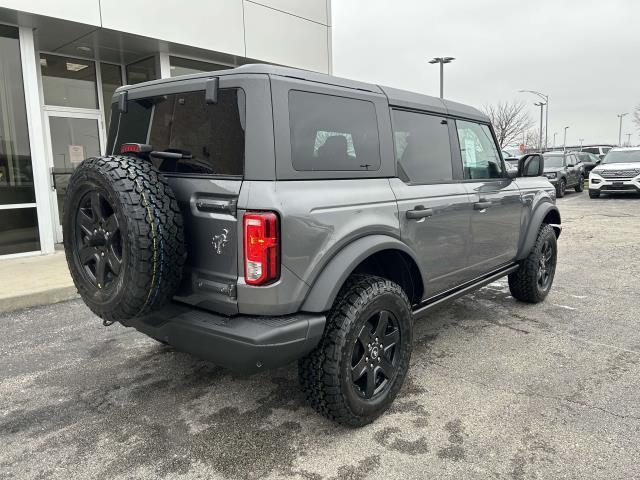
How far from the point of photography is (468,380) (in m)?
3.42

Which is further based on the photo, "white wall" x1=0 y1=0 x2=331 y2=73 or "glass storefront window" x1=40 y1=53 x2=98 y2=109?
"glass storefront window" x1=40 y1=53 x2=98 y2=109

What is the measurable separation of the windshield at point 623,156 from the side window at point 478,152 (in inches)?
592

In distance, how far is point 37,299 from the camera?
17.7ft

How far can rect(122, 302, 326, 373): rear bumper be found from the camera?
237cm

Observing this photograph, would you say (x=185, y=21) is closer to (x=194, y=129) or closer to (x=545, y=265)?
(x=194, y=129)

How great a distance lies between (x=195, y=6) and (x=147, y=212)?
7.06 m

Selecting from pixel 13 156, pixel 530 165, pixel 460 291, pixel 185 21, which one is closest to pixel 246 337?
pixel 460 291

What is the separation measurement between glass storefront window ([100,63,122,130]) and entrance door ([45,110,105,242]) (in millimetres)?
248

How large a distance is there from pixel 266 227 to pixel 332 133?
793 mm

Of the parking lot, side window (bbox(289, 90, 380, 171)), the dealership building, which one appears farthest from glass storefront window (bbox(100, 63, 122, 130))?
side window (bbox(289, 90, 380, 171))

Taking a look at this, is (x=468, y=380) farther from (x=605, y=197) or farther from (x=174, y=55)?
(x=605, y=197)

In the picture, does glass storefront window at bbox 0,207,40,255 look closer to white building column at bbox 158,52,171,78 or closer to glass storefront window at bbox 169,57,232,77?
white building column at bbox 158,52,171,78

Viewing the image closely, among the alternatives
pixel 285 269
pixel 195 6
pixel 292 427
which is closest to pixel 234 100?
pixel 285 269

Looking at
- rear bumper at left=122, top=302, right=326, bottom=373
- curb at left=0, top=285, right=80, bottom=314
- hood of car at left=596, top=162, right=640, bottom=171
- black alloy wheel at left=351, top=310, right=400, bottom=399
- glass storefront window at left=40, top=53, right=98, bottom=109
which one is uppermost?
glass storefront window at left=40, top=53, right=98, bottom=109
